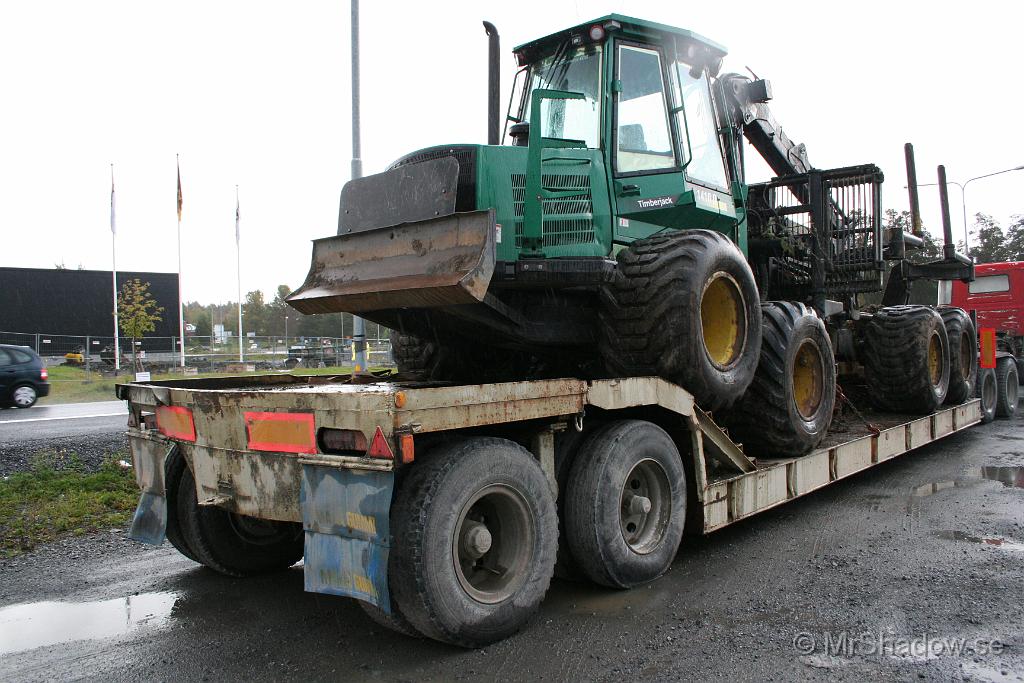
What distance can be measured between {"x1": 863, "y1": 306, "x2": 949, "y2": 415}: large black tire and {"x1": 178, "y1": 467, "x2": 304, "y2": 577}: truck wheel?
23.4 ft

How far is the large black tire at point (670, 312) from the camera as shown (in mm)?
5309

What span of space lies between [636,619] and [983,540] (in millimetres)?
3186

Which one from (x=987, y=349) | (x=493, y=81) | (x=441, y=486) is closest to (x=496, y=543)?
(x=441, y=486)

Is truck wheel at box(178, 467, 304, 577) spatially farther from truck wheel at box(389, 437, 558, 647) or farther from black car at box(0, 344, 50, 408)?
black car at box(0, 344, 50, 408)

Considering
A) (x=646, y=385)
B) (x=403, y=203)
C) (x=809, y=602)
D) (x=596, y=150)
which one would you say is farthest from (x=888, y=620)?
(x=403, y=203)

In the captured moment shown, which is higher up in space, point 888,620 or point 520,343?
point 520,343

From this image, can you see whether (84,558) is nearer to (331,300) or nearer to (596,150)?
(331,300)

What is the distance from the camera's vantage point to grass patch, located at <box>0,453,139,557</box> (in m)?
6.24

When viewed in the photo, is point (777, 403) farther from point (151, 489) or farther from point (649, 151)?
point (151, 489)

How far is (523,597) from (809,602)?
1732 mm

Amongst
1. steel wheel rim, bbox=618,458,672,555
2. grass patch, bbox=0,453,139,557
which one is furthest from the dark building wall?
steel wheel rim, bbox=618,458,672,555

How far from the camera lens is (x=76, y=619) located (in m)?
4.51

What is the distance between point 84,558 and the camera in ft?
18.9

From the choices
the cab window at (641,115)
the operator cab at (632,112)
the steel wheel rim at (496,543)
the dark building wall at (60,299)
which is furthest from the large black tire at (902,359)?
the dark building wall at (60,299)
